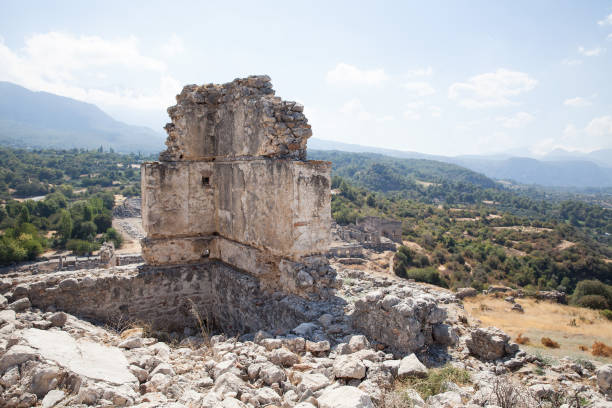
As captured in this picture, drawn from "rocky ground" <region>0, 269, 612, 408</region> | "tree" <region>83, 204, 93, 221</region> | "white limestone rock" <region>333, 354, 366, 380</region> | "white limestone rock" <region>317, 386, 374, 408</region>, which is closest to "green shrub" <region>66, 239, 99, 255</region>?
"tree" <region>83, 204, 93, 221</region>

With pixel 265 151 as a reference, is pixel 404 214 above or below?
below

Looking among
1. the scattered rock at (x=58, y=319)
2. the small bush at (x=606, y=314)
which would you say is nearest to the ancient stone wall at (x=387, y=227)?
the small bush at (x=606, y=314)

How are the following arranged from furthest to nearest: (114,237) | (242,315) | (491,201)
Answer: (491,201) → (114,237) → (242,315)

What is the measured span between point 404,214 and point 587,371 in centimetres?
5670

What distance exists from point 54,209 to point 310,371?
172 ft

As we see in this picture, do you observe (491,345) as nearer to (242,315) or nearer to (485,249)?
(242,315)

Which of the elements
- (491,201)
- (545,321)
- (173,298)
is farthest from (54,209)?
(491,201)

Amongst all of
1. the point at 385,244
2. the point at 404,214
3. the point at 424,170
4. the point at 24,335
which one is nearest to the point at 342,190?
the point at 404,214

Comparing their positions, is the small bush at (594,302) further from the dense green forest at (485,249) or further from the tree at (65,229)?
the tree at (65,229)

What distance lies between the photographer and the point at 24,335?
3.76m

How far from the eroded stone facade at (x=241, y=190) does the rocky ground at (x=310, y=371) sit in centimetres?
140

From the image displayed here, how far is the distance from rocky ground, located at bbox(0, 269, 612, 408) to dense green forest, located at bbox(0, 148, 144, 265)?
31.4 meters

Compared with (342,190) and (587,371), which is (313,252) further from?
(342,190)

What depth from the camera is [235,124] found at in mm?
6973
